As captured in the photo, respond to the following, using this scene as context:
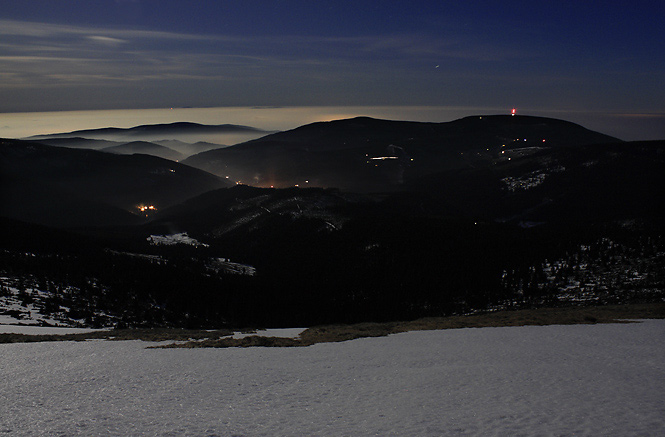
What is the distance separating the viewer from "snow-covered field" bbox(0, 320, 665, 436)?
13586mm

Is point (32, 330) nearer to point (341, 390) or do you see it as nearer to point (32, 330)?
point (32, 330)

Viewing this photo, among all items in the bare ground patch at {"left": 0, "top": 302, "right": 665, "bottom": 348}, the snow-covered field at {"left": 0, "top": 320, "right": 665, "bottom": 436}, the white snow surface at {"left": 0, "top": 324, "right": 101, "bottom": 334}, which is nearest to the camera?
the snow-covered field at {"left": 0, "top": 320, "right": 665, "bottom": 436}

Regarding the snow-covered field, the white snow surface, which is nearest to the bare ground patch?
the white snow surface

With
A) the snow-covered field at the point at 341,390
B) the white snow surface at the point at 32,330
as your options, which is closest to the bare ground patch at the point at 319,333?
the white snow surface at the point at 32,330

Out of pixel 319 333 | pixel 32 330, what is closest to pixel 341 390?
pixel 319 333

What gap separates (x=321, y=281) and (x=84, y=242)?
67058 millimetres

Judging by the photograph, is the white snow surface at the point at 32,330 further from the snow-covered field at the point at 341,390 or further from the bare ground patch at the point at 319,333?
the snow-covered field at the point at 341,390

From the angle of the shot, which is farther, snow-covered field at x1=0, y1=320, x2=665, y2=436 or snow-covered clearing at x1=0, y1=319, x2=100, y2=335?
snow-covered clearing at x1=0, y1=319, x2=100, y2=335

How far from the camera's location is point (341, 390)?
17703mm

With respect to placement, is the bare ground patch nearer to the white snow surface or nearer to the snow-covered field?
the white snow surface

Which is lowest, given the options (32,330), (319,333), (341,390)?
(32,330)

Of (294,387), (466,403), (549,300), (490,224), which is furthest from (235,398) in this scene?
(490,224)

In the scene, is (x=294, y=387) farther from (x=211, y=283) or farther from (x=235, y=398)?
(x=211, y=283)

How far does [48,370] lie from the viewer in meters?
20.6
